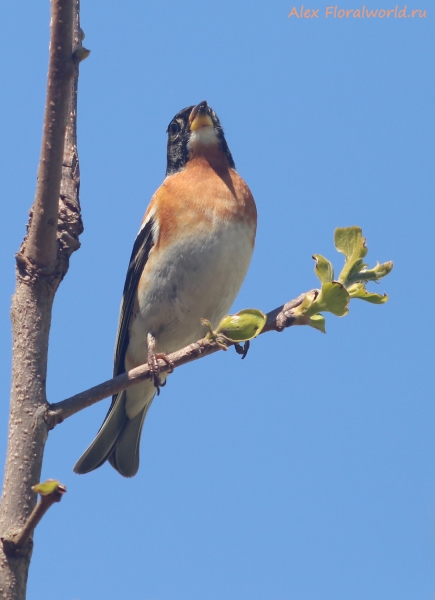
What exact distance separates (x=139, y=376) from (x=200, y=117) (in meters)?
4.00

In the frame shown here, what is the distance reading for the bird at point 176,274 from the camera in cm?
570

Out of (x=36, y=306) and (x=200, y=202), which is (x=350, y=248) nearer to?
(x=36, y=306)

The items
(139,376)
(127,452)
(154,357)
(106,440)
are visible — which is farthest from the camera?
(127,452)

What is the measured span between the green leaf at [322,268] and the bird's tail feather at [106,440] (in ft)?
10.5

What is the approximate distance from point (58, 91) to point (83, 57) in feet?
0.49

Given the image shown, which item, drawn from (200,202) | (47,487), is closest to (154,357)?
(200,202)

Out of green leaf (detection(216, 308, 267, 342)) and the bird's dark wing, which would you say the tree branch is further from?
the bird's dark wing

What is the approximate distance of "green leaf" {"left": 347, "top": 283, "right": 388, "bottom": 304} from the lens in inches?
117

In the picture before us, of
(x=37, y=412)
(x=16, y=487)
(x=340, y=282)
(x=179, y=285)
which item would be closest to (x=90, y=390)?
(x=37, y=412)

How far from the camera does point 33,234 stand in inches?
119

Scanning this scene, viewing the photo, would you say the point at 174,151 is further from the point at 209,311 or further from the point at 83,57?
the point at 83,57

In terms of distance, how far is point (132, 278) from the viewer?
6168mm

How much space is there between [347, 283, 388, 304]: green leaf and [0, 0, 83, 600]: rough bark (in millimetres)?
1179

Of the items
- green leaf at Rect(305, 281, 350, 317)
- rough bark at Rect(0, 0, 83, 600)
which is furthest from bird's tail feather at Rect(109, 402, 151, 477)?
green leaf at Rect(305, 281, 350, 317)
